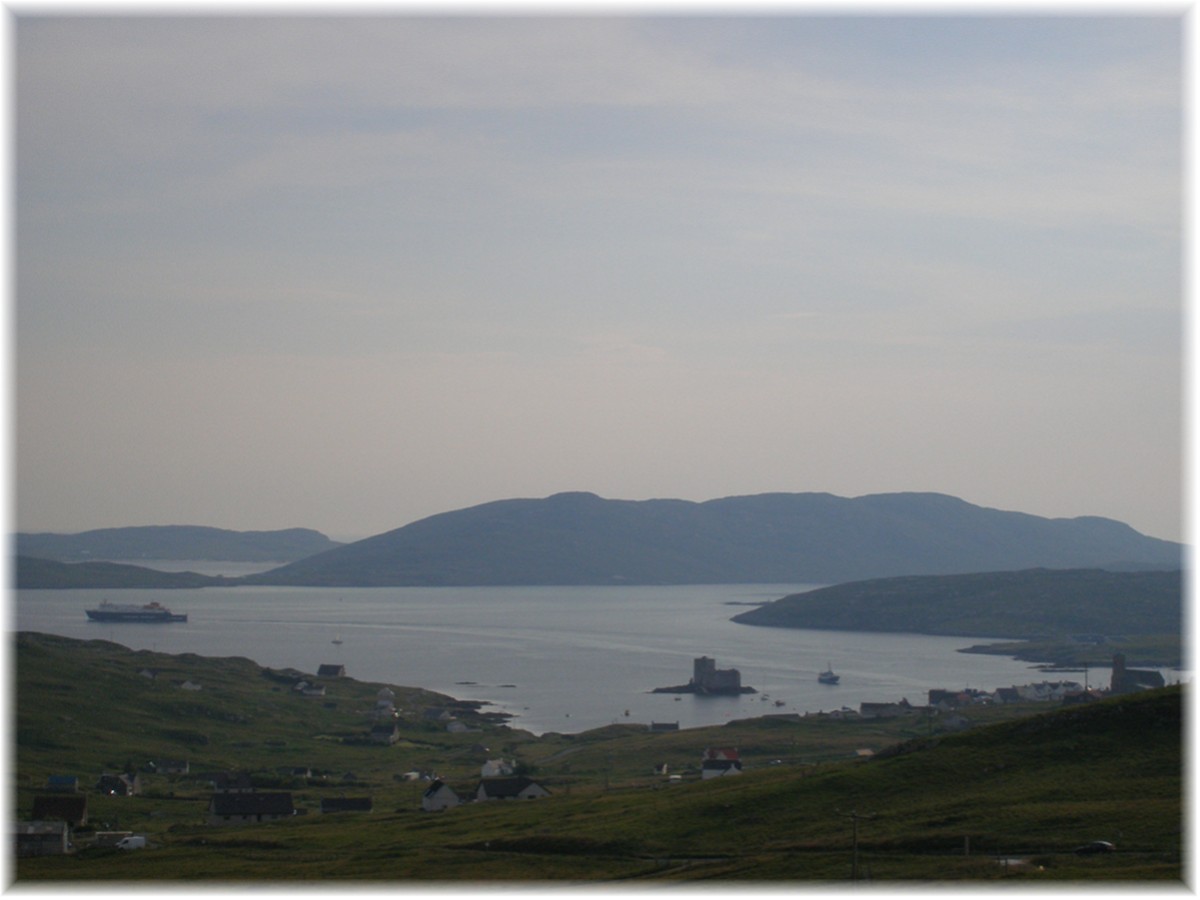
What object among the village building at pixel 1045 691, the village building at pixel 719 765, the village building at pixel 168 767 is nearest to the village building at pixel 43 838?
the village building at pixel 168 767

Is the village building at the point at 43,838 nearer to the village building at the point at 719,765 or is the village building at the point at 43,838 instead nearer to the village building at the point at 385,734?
the village building at the point at 719,765

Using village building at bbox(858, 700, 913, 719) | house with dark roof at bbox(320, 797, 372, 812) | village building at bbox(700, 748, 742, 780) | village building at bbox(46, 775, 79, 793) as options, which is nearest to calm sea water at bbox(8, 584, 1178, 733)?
village building at bbox(858, 700, 913, 719)

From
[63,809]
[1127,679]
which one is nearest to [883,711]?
[1127,679]

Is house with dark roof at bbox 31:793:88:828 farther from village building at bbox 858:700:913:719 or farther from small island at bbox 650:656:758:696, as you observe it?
small island at bbox 650:656:758:696

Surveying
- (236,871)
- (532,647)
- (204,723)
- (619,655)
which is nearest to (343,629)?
(532,647)

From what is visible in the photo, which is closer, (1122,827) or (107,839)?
(1122,827)

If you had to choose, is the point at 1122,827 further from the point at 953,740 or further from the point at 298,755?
the point at 298,755
